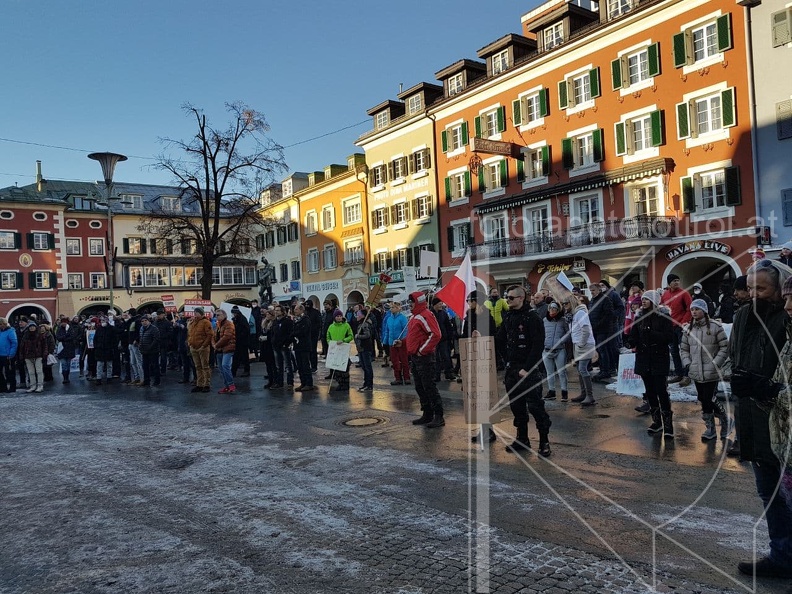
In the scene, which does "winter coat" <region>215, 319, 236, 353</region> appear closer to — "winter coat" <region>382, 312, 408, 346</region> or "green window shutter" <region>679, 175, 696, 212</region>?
"winter coat" <region>382, 312, 408, 346</region>

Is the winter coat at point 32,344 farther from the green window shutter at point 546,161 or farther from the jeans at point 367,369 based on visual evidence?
the green window shutter at point 546,161

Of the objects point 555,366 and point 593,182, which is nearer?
point 555,366

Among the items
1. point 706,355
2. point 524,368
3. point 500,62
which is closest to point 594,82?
point 500,62

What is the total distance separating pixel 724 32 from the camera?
2530cm

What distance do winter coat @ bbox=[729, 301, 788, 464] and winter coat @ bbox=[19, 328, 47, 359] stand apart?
16936mm

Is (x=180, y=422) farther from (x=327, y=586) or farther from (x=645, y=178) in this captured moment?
(x=645, y=178)

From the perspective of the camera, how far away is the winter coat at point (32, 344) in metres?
16.6

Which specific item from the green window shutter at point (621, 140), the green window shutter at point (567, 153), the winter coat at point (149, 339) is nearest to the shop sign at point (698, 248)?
the green window shutter at point (621, 140)

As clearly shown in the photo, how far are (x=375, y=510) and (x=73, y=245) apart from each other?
62396 mm

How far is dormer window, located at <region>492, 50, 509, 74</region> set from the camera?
35316 mm

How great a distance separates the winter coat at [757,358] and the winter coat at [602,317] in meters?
8.12

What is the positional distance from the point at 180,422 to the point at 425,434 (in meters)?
4.47

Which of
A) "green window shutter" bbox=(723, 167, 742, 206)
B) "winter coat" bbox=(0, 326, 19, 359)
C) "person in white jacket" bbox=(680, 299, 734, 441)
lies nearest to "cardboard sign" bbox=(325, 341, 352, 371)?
"person in white jacket" bbox=(680, 299, 734, 441)

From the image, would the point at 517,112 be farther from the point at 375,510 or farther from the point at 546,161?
the point at 375,510
